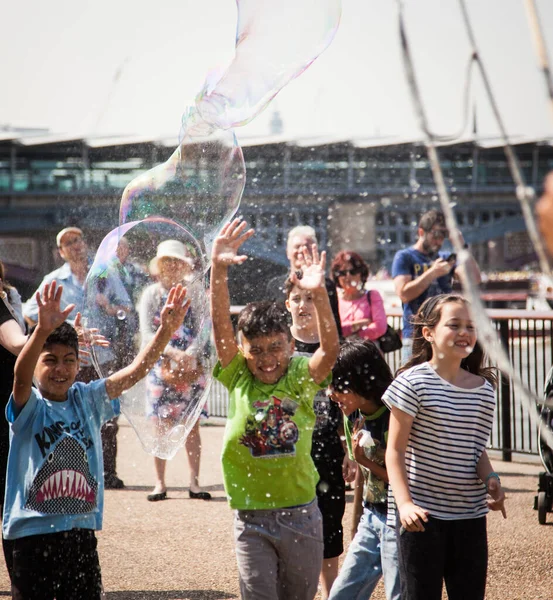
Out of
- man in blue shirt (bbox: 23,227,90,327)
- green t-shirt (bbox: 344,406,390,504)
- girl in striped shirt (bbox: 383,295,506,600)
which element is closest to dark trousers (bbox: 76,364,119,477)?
man in blue shirt (bbox: 23,227,90,327)

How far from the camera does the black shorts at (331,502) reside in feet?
12.5

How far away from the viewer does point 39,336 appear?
3039 millimetres

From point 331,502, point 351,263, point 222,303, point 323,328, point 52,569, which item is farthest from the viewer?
point 351,263

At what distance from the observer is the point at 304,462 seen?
3.14 meters

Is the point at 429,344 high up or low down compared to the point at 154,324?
down

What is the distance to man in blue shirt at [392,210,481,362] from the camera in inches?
237

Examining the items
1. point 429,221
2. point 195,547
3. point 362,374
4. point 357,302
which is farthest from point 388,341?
point 362,374

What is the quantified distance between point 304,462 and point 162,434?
171cm

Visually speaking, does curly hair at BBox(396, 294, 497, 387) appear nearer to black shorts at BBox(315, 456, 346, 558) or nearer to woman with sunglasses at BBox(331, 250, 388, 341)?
black shorts at BBox(315, 456, 346, 558)

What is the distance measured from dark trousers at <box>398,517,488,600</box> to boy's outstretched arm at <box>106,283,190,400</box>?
3.50ft

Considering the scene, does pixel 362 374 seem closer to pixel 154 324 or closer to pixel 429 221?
pixel 154 324

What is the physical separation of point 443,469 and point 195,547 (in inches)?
88.4

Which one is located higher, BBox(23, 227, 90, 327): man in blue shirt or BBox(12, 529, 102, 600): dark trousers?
BBox(23, 227, 90, 327): man in blue shirt

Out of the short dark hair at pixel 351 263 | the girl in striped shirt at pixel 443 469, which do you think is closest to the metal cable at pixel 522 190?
the girl in striped shirt at pixel 443 469
